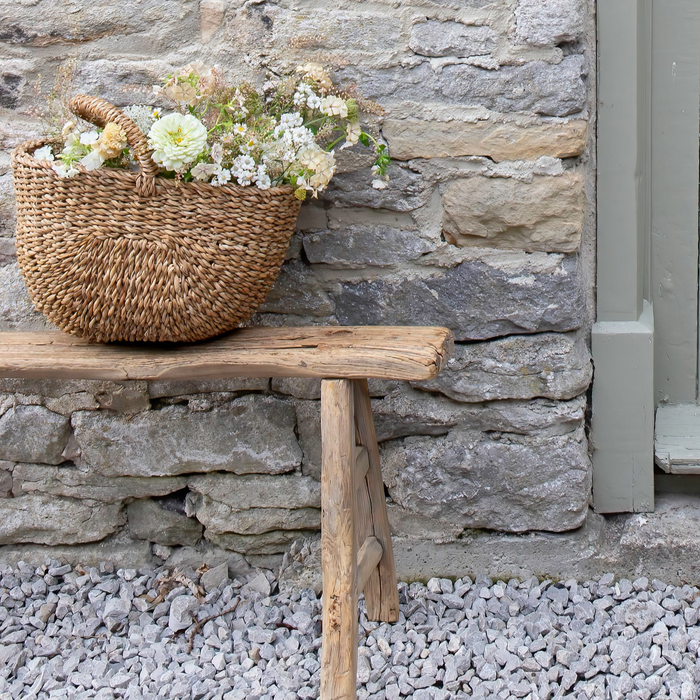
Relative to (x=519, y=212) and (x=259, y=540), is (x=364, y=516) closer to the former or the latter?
(x=259, y=540)

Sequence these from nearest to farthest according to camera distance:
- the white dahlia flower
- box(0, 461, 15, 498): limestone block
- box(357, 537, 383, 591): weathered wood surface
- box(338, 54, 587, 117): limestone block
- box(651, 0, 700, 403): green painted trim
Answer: the white dahlia flower, box(357, 537, 383, 591): weathered wood surface, box(338, 54, 587, 117): limestone block, box(651, 0, 700, 403): green painted trim, box(0, 461, 15, 498): limestone block

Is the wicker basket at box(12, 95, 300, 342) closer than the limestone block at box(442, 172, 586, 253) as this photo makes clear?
Yes

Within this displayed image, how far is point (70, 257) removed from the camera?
1464 millimetres

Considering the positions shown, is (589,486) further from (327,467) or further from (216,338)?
(216,338)

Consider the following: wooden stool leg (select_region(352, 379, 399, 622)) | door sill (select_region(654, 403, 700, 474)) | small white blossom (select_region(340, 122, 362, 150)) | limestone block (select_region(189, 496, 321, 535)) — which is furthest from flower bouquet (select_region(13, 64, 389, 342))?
door sill (select_region(654, 403, 700, 474))

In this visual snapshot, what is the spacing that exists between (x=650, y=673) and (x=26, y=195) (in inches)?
63.4

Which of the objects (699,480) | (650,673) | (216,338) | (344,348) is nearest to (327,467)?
(344,348)

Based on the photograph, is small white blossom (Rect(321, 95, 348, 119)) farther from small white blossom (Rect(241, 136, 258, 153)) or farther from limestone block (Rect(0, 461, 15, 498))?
limestone block (Rect(0, 461, 15, 498))

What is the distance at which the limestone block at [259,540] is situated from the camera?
2016 mm

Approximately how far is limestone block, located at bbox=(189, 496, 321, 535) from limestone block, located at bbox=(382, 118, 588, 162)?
0.93 metres

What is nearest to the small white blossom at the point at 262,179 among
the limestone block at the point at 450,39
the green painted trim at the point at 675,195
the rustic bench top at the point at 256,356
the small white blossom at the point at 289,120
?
the small white blossom at the point at 289,120

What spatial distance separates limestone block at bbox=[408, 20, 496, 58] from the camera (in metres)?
1.72

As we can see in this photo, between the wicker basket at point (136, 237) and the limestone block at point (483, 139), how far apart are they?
39 centimetres

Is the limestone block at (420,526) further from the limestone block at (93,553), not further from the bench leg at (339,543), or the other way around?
the limestone block at (93,553)
